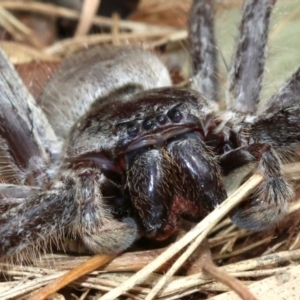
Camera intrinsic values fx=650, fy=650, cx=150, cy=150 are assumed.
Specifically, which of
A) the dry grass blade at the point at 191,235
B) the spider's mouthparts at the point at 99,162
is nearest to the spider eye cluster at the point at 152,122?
the spider's mouthparts at the point at 99,162

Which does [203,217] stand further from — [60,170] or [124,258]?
[60,170]

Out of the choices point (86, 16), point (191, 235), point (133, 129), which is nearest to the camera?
point (191, 235)

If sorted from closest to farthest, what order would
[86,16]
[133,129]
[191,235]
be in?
1. [191,235]
2. [133,129]
3. [86,16]

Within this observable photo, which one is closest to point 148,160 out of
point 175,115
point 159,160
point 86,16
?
point 159,160

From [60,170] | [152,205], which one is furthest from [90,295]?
[60,170]

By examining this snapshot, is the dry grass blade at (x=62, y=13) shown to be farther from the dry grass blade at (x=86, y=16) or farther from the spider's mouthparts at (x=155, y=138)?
the spider's mouthparts at (x=155, y=138)

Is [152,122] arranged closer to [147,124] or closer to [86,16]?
[147,124]

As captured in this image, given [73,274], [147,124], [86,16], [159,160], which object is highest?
[86,16]

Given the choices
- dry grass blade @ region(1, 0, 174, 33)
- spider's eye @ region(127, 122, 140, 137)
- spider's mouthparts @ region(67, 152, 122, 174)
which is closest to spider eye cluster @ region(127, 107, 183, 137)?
spider's eye @ region(127, 122, 140, 137)
